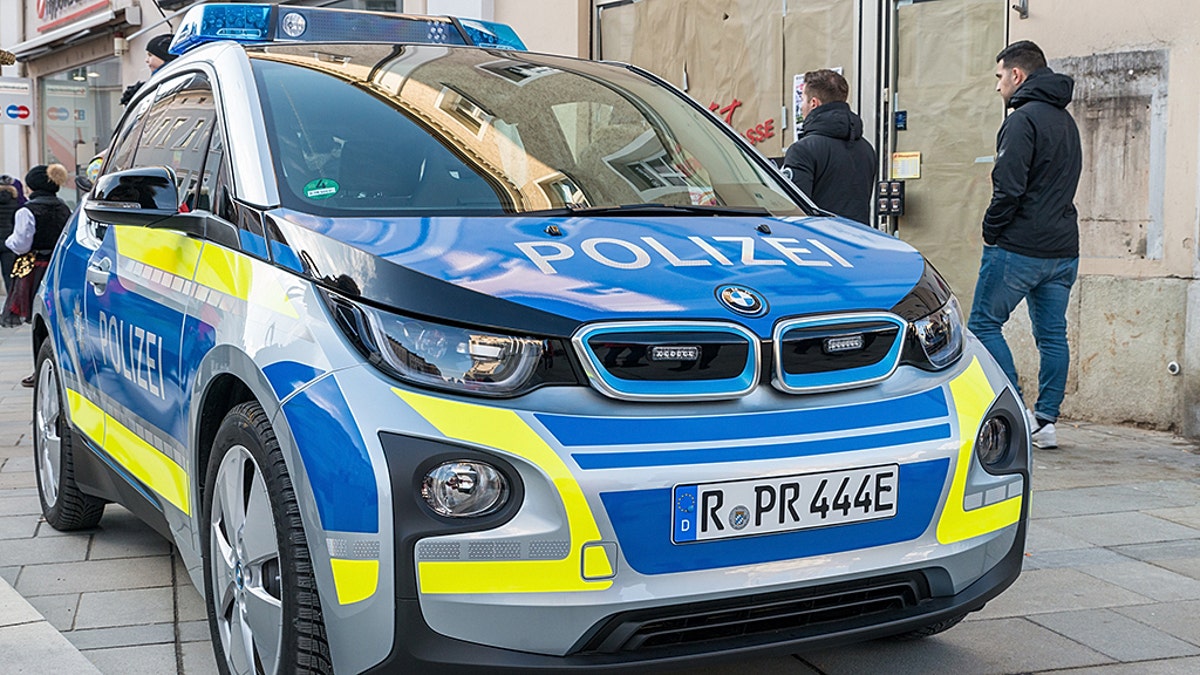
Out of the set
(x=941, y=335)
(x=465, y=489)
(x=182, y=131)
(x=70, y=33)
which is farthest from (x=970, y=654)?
(x=70, y=33)

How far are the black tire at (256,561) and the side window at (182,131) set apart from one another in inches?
Result: 36.9

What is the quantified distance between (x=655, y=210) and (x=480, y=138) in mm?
532

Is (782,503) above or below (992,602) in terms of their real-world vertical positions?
above

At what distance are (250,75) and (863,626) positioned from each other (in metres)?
2.09

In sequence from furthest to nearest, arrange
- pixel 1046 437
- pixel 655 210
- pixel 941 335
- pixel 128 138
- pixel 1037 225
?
pixel 1046 437 < pixel 1037 225 < pixel 128 138 < pixel 655 210 < pixel 941 335

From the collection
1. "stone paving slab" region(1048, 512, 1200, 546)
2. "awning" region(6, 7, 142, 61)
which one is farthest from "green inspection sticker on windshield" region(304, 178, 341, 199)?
"awning" region(6, 7, 142, 61)

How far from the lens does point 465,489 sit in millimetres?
2559

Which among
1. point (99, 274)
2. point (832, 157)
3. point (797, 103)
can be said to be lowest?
point (99, 274)

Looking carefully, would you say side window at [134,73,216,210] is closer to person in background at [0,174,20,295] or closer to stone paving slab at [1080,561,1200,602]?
stone paving slab at [1080,561,1200,602]

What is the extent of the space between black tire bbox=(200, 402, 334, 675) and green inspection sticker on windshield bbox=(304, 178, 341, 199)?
569mm

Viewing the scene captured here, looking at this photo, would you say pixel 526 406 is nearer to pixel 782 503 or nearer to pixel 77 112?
pixel 782 503

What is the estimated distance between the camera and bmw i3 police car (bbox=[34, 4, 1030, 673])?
256 cm

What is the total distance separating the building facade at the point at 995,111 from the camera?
724 centimetres

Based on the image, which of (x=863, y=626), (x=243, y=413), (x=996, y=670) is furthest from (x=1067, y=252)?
(x=243, y=413)
